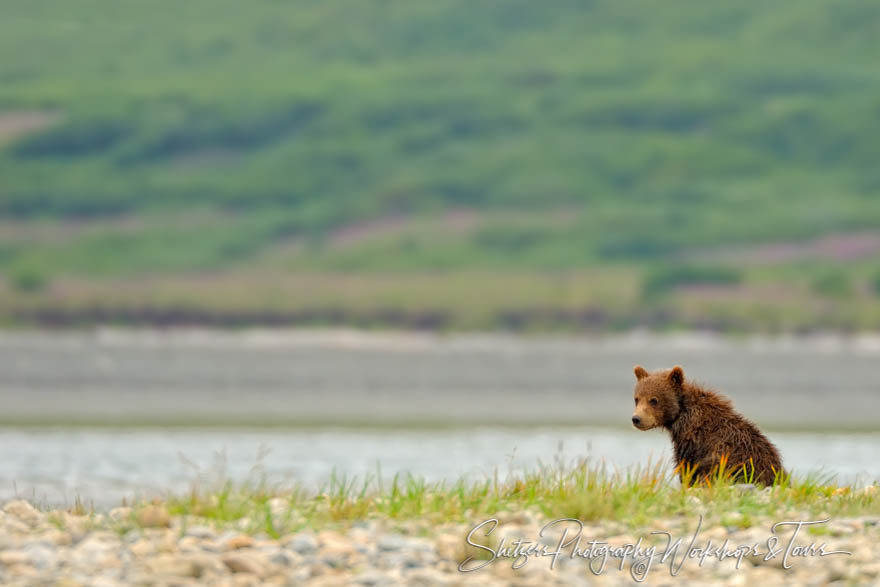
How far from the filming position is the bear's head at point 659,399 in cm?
1309


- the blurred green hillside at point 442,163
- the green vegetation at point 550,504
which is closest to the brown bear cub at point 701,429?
the green vegetation at point 550,504

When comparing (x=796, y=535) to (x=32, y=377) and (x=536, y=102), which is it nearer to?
(x=32, y=377)

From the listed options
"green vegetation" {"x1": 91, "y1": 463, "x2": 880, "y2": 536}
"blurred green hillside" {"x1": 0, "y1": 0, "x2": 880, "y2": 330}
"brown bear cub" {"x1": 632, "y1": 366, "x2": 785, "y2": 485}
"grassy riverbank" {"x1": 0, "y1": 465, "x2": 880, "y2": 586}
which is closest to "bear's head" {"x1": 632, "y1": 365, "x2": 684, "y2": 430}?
"brown bear cub" {"x1": 632, "y1": 366, "x2": 785, "y2": 485}

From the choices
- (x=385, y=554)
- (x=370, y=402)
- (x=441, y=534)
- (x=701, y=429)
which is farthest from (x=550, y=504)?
(x=370, y=402)

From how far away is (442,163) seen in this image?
106 meters

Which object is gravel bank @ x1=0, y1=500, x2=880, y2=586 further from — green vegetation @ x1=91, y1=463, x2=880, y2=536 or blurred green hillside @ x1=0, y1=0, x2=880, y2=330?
blurred green hillside @ x1=0, y1=0, x2=880, y2=330

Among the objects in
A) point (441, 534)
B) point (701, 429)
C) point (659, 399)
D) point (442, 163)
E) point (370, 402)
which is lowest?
point (441, 534)

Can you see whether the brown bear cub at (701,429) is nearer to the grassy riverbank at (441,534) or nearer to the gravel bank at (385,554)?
the grassy riverbank at (441,534)

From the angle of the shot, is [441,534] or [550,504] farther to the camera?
[550,504]

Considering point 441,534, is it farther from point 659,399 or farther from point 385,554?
point 659,399

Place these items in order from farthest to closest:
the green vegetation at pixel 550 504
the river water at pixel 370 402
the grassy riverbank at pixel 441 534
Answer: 1. the river water at pixel 370 402
2. the green vegetation at pixel 550 504
3. the grassy riverbank at pixel 441 534

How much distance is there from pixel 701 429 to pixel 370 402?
94.8 feet

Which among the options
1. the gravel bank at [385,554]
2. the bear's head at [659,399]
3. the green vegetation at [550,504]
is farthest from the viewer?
the bear's head at [659,399]

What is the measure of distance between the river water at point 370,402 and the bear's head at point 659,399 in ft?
22.0
